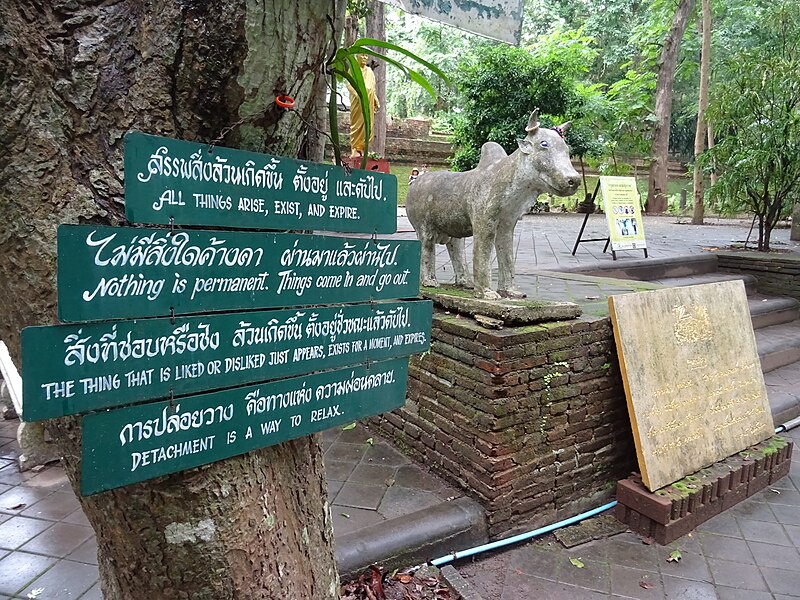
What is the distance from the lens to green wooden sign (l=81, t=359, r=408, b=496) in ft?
3.26

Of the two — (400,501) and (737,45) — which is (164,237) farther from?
(737,45)

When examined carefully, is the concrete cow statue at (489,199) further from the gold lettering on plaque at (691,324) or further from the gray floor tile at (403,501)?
the gray floor tile at (403,501)

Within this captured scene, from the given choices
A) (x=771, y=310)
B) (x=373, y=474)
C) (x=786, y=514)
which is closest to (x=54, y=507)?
(x=373, y=474)

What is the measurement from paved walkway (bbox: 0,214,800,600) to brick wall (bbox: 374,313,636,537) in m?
0.22

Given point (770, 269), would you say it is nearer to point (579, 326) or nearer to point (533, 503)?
point (579, 326)

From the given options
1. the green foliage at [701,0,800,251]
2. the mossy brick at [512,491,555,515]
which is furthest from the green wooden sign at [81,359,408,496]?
the green foliage at [701,0,800,251]

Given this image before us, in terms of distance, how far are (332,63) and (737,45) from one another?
758 inches

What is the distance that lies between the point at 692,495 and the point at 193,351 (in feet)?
10.2

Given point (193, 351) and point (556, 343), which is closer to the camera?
point (193, 351)

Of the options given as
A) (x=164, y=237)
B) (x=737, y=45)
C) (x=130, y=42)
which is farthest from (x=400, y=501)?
(x=737, y=45)

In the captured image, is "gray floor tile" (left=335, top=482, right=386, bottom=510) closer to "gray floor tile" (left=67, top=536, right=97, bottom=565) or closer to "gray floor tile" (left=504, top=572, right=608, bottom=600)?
"gray floor tile" (left=504, top=572, right=608, bottom=600)

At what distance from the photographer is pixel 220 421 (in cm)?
114

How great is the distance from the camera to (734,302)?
391 cm

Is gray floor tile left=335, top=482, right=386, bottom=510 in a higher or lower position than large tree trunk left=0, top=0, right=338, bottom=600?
lower
